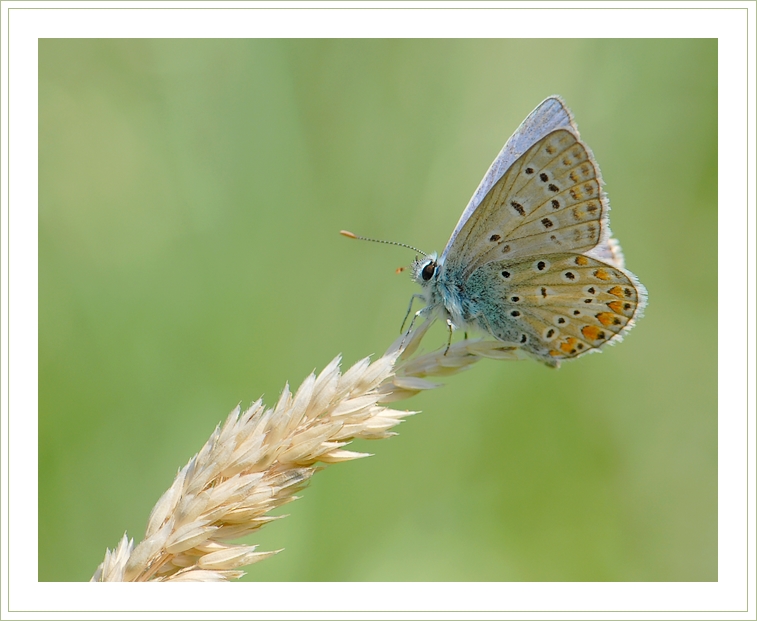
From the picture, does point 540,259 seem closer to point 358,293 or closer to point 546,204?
point 546,204

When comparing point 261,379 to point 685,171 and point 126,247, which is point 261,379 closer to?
point 126,247

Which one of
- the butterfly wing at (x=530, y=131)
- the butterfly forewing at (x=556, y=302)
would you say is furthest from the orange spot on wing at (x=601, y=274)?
the butterfly wing at (x=530, y=131)

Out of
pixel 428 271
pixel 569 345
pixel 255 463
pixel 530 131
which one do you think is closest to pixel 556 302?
pixel 569 345

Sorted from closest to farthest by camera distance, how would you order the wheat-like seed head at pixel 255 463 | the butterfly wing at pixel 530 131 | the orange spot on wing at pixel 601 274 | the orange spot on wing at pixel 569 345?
the wheat-like seed head at pixel 255 463
the butterfly wing at pixel 530 131
the orange spot on wing at pixel 601 274
the orange spot on wing at pixel 569 345

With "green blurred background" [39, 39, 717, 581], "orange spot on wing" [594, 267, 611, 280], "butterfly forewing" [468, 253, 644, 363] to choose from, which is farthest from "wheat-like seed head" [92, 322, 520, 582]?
"green blurred background" [39, 39, 717, 581]

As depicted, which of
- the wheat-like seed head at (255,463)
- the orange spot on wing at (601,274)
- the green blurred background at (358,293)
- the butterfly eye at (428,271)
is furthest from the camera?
the green blurred background at (358,293)

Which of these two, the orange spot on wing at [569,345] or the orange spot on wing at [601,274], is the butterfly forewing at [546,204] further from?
the orange spot on wing at [569,345]

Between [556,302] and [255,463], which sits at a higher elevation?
[556,302]
